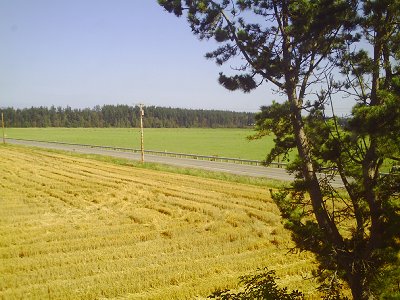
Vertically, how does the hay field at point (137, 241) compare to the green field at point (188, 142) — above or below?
below

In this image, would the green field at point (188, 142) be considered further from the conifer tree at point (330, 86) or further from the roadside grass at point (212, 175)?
the conifer tree at point (330, 86)

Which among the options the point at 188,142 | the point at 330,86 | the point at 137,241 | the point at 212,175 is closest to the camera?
the point at 330,86

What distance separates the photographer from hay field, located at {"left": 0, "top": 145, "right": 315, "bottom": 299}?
432 inches

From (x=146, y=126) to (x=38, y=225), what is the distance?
561 feet

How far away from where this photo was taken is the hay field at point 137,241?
11.0 m

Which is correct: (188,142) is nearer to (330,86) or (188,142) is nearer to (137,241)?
(137,241)

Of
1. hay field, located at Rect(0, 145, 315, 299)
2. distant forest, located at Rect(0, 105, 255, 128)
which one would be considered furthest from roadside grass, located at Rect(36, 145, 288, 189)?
distant forest, located at Rect(0, 105, 255, 128)

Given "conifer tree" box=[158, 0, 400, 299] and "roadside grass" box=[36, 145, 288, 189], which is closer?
"conifer tree" box=[158, 0, 400, 299]

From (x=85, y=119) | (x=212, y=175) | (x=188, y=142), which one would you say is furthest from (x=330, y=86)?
(x=85, y=119)

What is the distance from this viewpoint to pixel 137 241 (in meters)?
15.3

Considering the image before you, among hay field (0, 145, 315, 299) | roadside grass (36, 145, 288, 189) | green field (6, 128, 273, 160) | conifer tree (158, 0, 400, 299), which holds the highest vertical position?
conifer tree (158, 0, 400, 299)

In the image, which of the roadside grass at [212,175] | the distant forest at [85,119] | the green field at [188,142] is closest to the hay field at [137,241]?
the roadside grass at [212,175]

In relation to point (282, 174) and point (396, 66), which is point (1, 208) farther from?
point (282, 174)

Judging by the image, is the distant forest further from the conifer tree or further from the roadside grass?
the conifer tree
